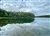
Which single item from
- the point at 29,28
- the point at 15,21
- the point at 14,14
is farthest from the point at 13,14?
the point at 29,28

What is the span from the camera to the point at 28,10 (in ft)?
7.51

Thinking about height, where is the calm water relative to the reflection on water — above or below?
below

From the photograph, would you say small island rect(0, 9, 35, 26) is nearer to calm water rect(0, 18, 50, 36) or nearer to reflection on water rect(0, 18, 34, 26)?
reflection on water rect(0, 18, 34, 26)

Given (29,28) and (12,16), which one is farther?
(12,16)

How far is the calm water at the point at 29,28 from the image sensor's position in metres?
2.02

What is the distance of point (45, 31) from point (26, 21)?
1.87ft

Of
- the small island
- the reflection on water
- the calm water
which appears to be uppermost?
the small island

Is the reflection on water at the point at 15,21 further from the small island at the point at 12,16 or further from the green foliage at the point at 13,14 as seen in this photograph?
the green foliage at the point at 13,14

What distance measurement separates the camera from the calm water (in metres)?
2.02

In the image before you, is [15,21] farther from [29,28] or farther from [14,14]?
[29,28]

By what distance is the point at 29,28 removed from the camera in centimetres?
221

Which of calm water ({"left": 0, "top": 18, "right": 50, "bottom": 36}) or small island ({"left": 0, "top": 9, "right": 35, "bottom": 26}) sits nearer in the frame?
calm water ({"left": 0, "top": 18, "right": 50, "bottom": 36})

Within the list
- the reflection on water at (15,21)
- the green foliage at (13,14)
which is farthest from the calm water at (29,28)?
the green foliage at (13,14)

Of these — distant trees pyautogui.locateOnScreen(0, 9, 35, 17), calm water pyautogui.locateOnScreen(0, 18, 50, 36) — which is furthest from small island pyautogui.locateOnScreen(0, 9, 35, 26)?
calm water pyautogui.locateOnScreen(0, 18, 50, 36)
